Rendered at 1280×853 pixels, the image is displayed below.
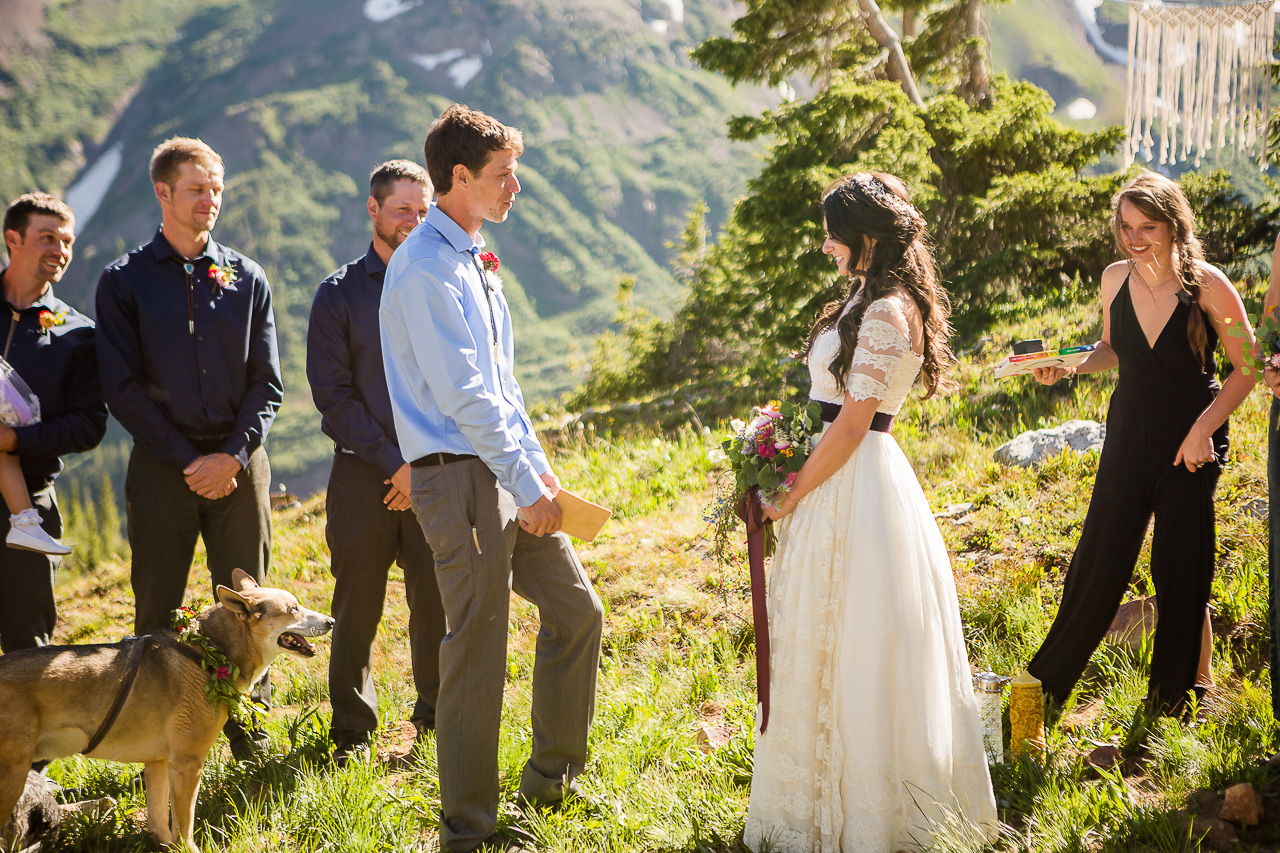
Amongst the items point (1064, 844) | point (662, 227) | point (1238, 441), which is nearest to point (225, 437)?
point (1064, 844)

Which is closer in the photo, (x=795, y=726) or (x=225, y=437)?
(x=795, y=726)

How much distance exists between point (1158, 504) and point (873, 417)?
147 cm

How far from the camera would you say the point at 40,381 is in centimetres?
433

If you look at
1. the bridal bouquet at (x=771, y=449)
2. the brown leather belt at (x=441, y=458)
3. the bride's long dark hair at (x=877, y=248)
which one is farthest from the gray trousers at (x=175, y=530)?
the bride's long dark hair at (x=877, y=248)

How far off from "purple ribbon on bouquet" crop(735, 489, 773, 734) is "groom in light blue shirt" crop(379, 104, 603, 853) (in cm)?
78

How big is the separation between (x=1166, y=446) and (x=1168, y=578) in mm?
554

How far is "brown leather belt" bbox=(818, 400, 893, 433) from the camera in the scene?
10.6ft

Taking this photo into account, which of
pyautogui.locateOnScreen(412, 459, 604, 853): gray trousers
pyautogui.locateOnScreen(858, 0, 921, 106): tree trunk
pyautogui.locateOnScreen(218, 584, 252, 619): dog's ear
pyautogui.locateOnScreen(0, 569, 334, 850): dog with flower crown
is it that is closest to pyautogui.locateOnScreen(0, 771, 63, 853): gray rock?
pyautogui.locateOnScreen(0, 569, 334, 850): dog with flower crown

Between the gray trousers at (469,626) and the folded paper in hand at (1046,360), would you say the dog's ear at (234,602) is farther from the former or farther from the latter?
the folded paper in hand at (1046,360)

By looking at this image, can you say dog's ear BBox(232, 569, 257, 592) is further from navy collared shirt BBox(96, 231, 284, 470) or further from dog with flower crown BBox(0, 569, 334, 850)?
navy collared shirt BBox(96, 231, 284, 470)

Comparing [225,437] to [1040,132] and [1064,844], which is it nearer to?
[1064,844]

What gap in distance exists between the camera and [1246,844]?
2857 mm

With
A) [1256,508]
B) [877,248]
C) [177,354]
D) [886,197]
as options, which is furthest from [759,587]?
[1256,508]

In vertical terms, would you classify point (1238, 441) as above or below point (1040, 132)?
below
